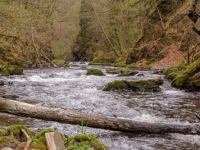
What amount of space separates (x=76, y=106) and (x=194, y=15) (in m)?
8.00

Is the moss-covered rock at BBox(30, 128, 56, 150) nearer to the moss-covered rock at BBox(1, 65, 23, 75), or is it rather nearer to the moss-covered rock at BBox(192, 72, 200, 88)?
the moss-covered rock at BBox(192, 72, 200, 88)

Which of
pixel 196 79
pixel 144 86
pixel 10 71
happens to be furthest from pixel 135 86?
pixel 10 71

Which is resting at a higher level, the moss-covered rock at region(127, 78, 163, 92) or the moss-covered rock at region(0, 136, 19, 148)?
the moss-covered rock at region(0, 136, 19, 148)

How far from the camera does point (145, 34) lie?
27.5m

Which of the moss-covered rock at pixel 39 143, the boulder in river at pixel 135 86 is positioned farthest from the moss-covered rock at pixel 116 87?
the moss-covered rock at pixel 39 143

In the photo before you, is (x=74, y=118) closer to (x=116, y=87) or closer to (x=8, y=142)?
(x=8, y=142)

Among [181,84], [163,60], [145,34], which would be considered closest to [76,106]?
[181,84]

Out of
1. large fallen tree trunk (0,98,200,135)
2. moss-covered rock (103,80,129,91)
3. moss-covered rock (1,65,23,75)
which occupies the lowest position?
moss-covered rock (103,80,129,91)

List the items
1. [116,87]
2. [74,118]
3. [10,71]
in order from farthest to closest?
1. [10,71]
2. [116,87]
3. [74,118]

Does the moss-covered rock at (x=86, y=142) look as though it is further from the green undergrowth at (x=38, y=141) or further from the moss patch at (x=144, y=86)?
the moss patch at (x=144, y=86)

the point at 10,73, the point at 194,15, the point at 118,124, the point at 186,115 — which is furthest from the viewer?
the point at 10,73

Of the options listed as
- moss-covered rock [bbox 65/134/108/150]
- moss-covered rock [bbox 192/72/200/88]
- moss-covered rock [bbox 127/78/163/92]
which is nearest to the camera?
moss-covered rock [bbox 65/134/108/150]

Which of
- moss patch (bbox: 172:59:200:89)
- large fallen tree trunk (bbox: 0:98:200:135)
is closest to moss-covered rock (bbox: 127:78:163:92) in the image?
moss patch (bbox: 172:59:200:89)

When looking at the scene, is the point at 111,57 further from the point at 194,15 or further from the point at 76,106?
the point at 76,106
